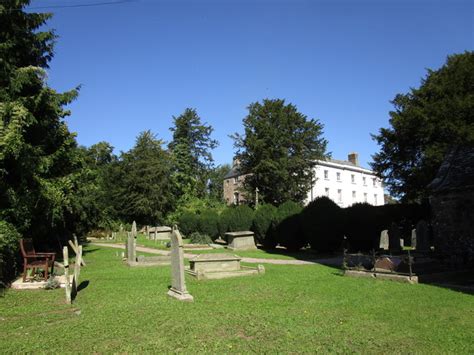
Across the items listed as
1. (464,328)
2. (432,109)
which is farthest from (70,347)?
(432,109)

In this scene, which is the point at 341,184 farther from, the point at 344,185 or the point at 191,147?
the point at 191,147

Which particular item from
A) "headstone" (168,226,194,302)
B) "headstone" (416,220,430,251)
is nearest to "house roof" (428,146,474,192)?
"headstone" (416,220,430,251)

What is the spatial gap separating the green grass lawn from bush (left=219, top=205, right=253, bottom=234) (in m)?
19.2

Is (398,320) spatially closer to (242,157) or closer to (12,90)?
(12,90)

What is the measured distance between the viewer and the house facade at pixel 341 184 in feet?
201

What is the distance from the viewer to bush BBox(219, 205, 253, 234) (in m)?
31.5

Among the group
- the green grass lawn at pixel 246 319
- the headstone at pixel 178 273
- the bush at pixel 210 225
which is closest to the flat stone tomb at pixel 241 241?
the bush at pixel 210 225

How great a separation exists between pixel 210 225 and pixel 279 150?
58.1 ft

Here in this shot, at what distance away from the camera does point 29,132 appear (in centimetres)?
1622

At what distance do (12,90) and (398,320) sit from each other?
13.7 metres

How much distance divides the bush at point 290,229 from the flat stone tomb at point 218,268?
11043 millimetres

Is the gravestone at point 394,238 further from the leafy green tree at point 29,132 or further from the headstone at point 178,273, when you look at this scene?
the leafy green tree at point 29,132

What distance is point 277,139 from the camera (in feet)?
165

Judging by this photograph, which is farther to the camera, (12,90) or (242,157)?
(242,157)
